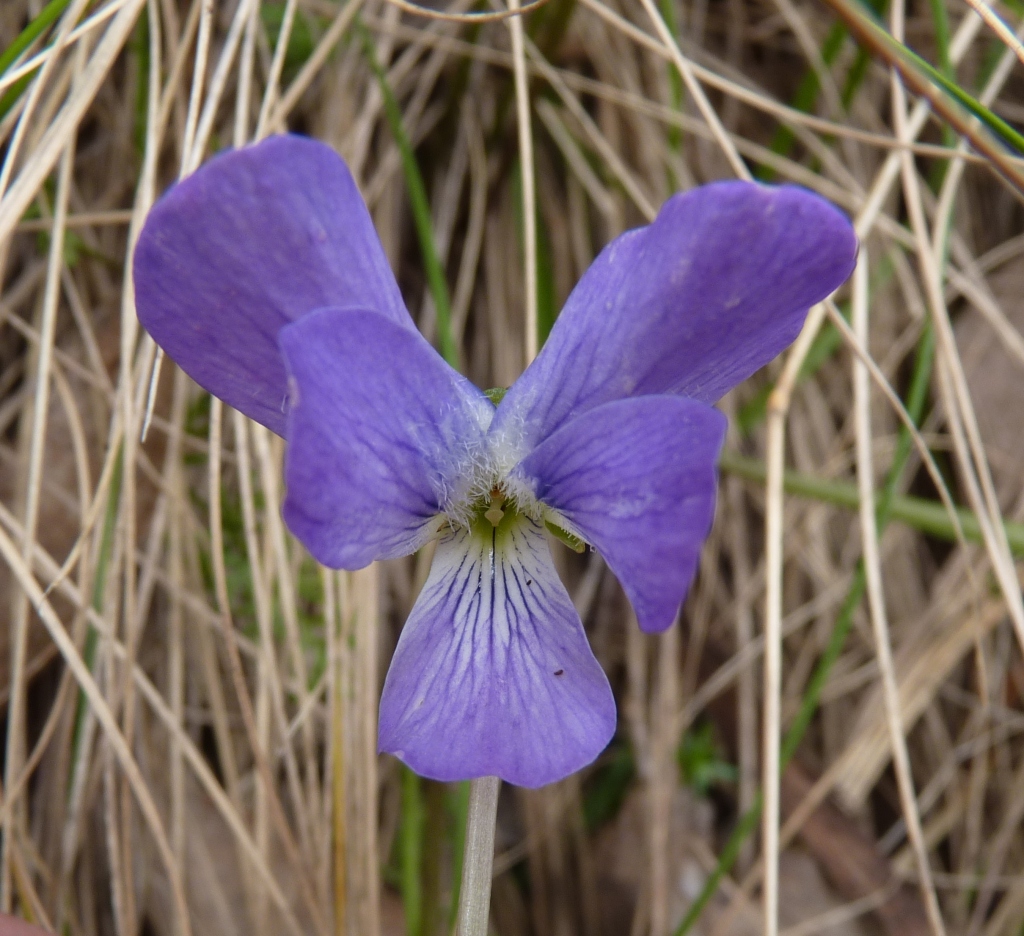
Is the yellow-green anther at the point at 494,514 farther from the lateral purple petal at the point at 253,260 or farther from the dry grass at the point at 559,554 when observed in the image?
the dry grass at the point at 559,554

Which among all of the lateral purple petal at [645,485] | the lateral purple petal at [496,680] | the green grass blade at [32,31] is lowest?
the lateral purple petal at [496,680]

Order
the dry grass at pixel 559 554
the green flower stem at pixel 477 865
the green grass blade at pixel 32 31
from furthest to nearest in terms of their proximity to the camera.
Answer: the dry grass at pixel 559 554, the green grass blade at pixel 32 31, the green flower stem at pixel 477 865

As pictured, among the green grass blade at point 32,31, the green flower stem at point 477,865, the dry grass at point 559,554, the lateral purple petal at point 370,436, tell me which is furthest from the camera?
the dry grass at point 559,554

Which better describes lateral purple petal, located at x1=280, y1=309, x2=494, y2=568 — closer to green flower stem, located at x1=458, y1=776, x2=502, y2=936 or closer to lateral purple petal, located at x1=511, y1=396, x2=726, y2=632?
lateral purple petal, located at x1=511, y1=396, x2=726, y2=632

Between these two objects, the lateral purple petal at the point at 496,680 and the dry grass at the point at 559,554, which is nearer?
the lateral purple petal at the point at 496,680

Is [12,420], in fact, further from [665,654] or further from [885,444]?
[885,444]

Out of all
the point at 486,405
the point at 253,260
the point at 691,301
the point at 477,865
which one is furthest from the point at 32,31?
the point at 477,865

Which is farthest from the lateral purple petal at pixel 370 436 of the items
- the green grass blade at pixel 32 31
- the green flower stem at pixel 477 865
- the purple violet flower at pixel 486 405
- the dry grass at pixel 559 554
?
the green grass blade at pixel 32 31
